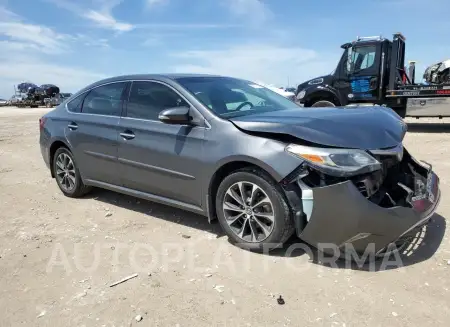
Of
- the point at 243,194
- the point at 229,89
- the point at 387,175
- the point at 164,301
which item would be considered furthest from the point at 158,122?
the point at 387,175

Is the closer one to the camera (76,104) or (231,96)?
(231,96)

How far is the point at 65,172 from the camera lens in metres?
5.33

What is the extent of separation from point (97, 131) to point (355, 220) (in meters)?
3.12

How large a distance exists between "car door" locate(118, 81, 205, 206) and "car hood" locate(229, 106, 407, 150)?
58cm

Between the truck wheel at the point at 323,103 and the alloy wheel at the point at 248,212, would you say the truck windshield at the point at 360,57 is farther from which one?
the alloy wheel at the point at 248,212

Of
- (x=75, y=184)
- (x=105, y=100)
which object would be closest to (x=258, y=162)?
(x=105, y=100)

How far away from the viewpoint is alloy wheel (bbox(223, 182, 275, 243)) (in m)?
3.32

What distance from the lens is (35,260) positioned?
3.51 meters

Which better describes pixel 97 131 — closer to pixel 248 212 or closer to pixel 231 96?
pixel 231 96

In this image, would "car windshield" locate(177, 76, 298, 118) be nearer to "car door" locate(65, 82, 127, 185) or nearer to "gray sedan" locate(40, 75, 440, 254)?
"gray sedan" locate(40, 75, 440, 254)

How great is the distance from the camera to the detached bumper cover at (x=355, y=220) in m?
2.88

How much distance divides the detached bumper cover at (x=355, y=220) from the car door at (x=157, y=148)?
119 cm

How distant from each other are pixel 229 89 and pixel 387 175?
183cm

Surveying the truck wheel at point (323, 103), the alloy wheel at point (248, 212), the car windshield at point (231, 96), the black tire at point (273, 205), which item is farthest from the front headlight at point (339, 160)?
the truck wheel at point (323, 103)
